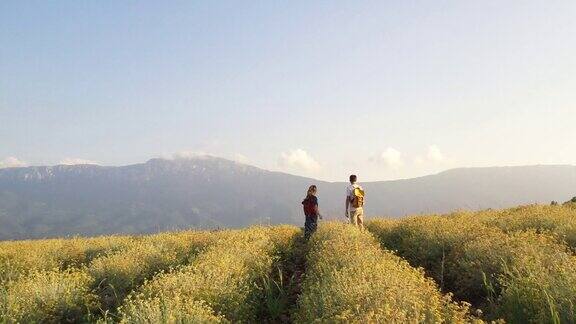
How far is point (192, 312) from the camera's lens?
20.2 feet

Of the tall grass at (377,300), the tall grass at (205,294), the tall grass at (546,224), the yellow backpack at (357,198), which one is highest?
the yellow backpack at (357,198)

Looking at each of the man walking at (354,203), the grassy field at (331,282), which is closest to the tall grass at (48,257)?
the grassy field at (331,282)

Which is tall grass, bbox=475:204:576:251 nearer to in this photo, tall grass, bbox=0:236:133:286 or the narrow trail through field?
the narrow trail through field

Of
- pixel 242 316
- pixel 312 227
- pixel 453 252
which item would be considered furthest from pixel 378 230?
pixel 242 316

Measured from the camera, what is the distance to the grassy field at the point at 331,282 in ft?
19.2

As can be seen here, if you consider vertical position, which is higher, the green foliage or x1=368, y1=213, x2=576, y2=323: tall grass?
x1=368, y1=213, x2=576, y2=323: tall grass

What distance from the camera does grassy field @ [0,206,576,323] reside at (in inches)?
231

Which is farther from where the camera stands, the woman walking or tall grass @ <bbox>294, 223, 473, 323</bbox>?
the woman walking

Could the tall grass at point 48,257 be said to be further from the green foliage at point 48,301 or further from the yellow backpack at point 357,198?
the yellow backpack at point 357,198

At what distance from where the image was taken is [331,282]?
7.13 m

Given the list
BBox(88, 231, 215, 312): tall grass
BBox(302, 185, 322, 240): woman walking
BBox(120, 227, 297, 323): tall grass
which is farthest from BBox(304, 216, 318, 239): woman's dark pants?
BBox(120, 227, 297, 323): tall grass

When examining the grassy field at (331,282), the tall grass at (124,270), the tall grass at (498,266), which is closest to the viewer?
the grassy field at (331,282)

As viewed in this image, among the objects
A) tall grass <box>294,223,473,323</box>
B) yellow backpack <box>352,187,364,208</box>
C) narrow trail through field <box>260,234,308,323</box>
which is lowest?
narrow trail through field <box>260,234,308,323</box>

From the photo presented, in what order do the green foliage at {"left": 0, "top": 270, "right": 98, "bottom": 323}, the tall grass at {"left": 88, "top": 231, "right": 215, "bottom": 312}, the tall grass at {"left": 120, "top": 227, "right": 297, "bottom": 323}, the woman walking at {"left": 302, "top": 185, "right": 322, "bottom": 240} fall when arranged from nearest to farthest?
the tall grass at {"left": 120, "top": 227, "right": 297, "bottom": 323} → the green foliage at {"left": 0, "top": 270, "right": 98, "bottom": 323} → the tall grass at {"left": 88, "top": 231, "right": 215, "bottom": 312} → the woman walking at {"left": 302, "top": 185, "right": 322, "bottom": 240}
